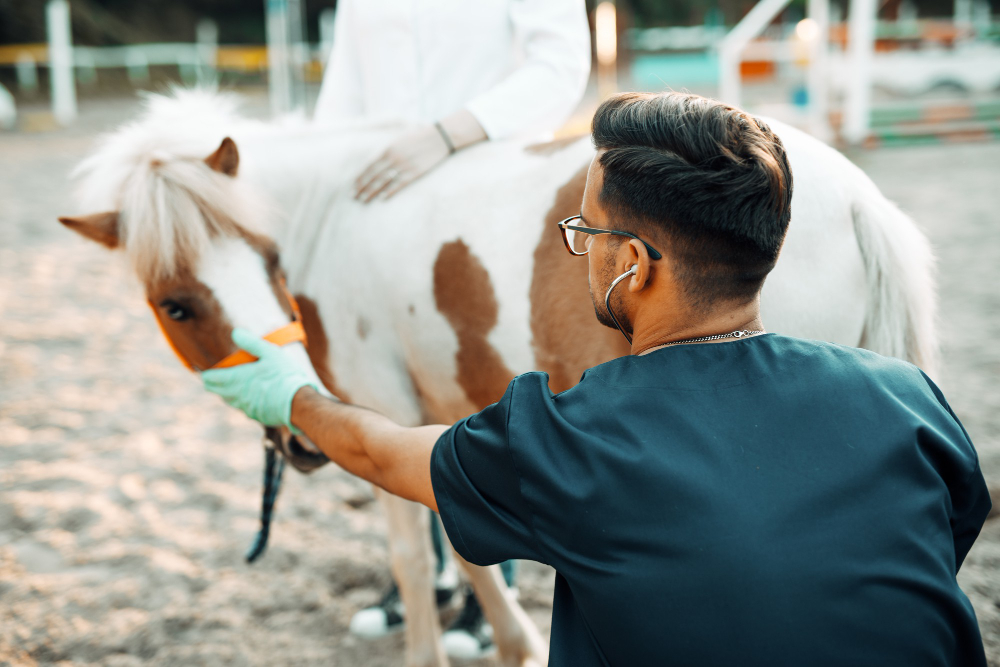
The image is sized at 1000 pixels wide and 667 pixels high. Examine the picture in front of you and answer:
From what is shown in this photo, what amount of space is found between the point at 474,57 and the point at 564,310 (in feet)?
2.79

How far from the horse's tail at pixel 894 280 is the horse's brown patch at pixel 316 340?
4.26ft

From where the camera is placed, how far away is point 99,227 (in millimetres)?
1778

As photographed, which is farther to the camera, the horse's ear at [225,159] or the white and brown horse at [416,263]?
the horse's ear at [225,159]

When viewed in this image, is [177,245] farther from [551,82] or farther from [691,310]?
[691,310]

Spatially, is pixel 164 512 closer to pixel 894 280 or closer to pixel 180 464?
pixel 180 464

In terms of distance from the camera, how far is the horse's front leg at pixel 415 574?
2.04m

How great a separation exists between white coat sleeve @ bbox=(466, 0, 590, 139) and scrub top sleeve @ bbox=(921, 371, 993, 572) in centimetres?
121

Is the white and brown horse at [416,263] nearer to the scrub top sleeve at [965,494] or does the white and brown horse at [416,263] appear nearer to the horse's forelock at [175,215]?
the horse's forelock at [175,215]

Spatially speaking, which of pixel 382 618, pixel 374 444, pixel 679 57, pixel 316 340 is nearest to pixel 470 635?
pixel 382 618

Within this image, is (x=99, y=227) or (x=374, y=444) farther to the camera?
(x=99, y=227)

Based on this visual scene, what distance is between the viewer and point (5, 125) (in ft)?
42.7

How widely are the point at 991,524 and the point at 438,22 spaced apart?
243 centimetres

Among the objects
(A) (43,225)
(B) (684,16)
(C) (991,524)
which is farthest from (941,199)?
(B) (684,16)

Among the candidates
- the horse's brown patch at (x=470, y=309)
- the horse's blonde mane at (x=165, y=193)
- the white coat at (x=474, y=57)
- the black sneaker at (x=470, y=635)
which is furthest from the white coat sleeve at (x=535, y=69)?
the black sneaker at (x=470, y=635)
